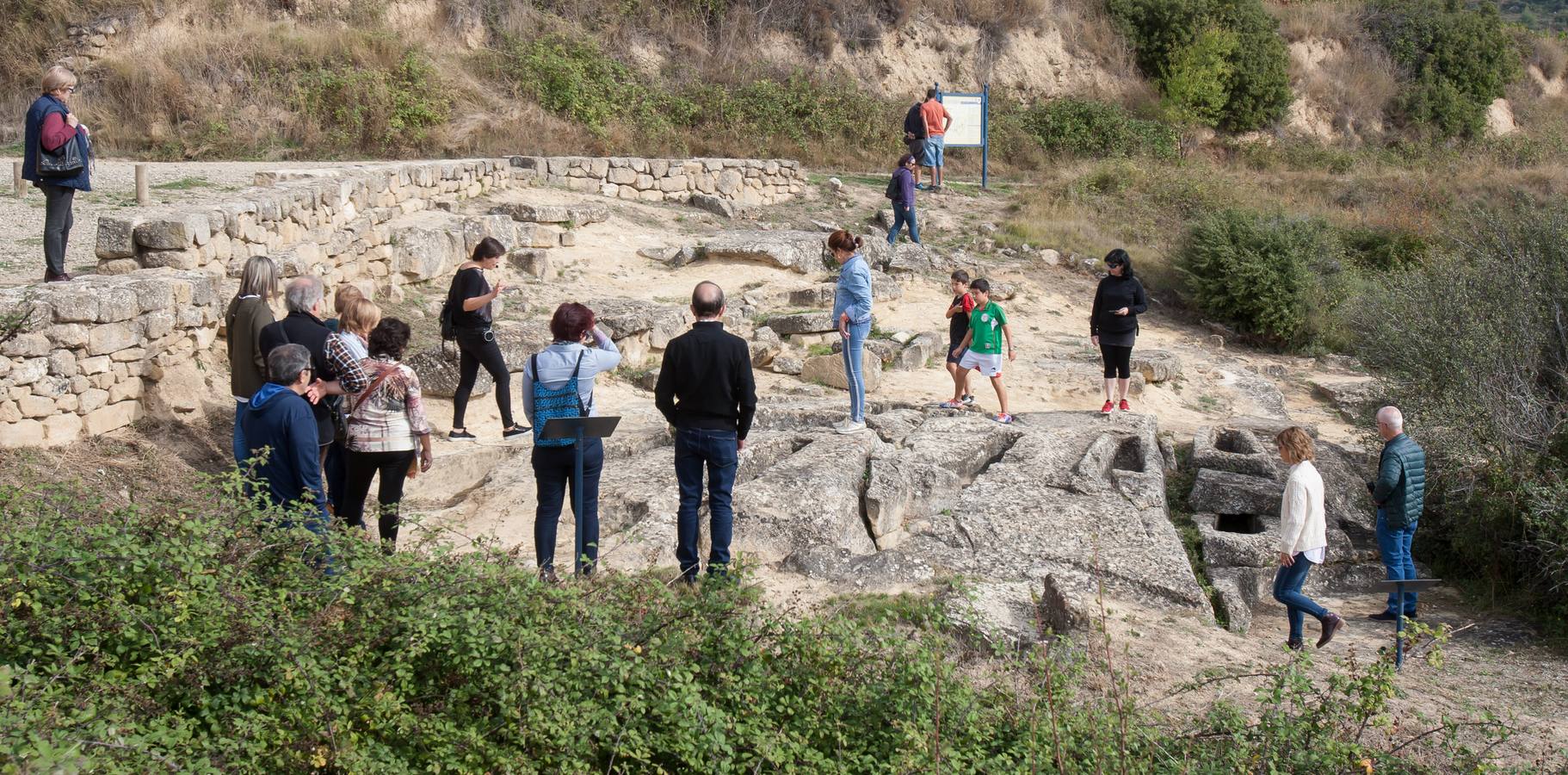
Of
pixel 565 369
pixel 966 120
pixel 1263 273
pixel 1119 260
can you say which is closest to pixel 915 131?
pixel 966 120

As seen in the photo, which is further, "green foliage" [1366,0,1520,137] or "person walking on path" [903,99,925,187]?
"green foliage" [1366,0,1520,137]

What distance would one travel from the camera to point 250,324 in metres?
6.65

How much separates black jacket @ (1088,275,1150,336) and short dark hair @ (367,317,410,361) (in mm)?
5946

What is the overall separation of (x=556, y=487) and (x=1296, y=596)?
13.1 ft

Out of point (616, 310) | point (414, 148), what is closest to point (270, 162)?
point (414, 148)

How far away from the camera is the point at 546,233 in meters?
14.2

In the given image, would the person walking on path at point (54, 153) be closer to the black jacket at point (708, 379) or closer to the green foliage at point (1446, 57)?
the black jacket at point (708, 379)

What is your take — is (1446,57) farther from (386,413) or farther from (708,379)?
(386,413)

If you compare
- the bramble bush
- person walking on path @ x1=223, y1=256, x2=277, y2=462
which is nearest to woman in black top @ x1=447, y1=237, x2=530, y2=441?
person walking on path @ x1=223, y1=256, x2=277, y2=462

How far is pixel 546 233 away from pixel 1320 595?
969cm

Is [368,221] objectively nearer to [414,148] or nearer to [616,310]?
[616,310]

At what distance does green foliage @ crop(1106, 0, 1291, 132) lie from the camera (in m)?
26.4

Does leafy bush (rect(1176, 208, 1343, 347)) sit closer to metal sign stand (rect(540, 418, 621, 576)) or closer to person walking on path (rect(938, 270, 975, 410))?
person walking on path (rect(938, 270, 975, 410))

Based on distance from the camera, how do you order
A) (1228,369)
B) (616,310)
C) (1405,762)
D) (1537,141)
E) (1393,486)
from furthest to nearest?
(1537,141), (1228,369), (616,310), (1393,486), (1405,762)
